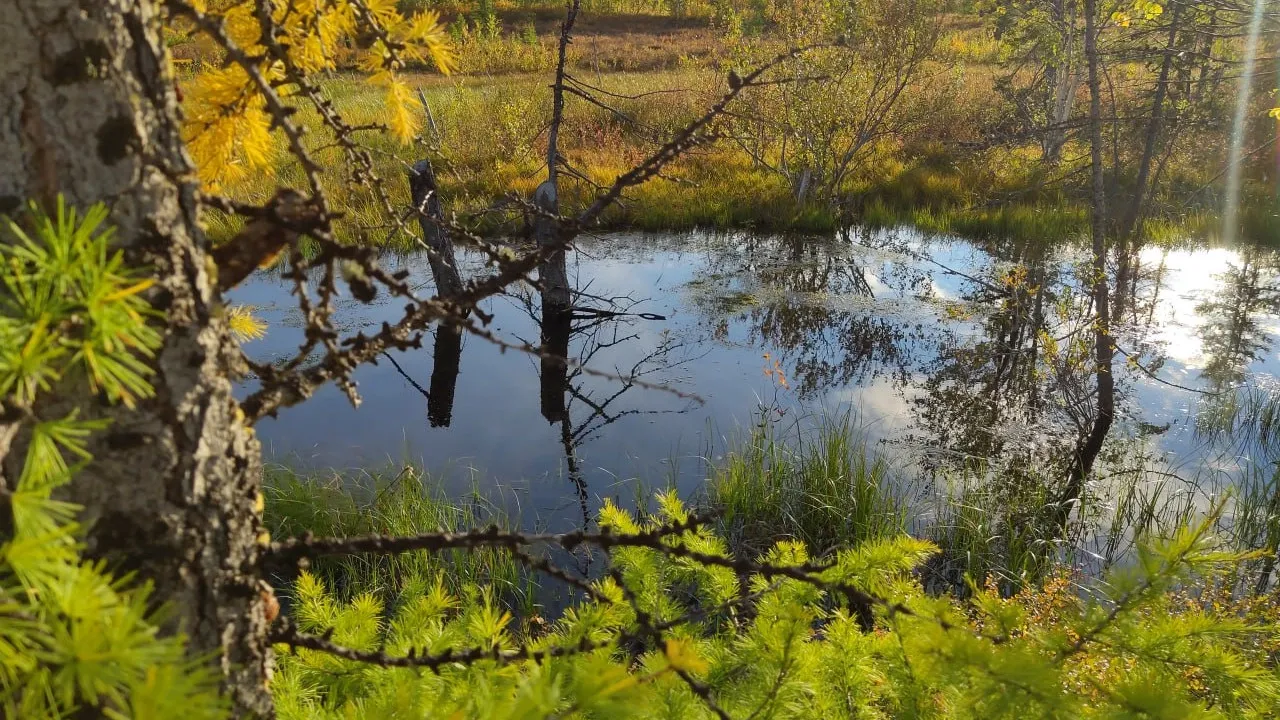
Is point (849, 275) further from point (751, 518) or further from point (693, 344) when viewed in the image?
point (751, 518)

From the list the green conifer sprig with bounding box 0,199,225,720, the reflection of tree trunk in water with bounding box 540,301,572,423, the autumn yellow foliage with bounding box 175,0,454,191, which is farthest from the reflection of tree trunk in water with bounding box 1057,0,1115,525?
the green conifer sprig with bounding box 0,199,225,720

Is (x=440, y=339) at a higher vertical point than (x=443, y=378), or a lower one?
higher

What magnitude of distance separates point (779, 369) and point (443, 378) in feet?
8.71

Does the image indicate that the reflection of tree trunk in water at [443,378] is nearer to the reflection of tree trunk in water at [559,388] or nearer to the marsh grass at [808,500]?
the reflection of tree trunk in water at [559,388]

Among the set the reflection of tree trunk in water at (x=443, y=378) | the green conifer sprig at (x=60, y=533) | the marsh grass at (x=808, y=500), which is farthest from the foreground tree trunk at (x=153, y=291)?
the reflection of tree trunk in water at (x=443, y=378)

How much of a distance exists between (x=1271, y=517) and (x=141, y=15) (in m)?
4.75

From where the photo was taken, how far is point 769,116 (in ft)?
29.3

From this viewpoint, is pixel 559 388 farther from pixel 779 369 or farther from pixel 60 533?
pixel 60 533

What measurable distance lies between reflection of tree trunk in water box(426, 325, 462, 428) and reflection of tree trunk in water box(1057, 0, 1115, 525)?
393cm

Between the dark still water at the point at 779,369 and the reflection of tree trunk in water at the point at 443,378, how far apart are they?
2cm

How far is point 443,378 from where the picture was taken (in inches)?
225

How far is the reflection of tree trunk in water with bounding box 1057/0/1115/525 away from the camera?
14.0 feet

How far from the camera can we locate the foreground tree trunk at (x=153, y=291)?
591 millimetres

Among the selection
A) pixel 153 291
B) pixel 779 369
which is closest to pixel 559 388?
pixel 779 369
